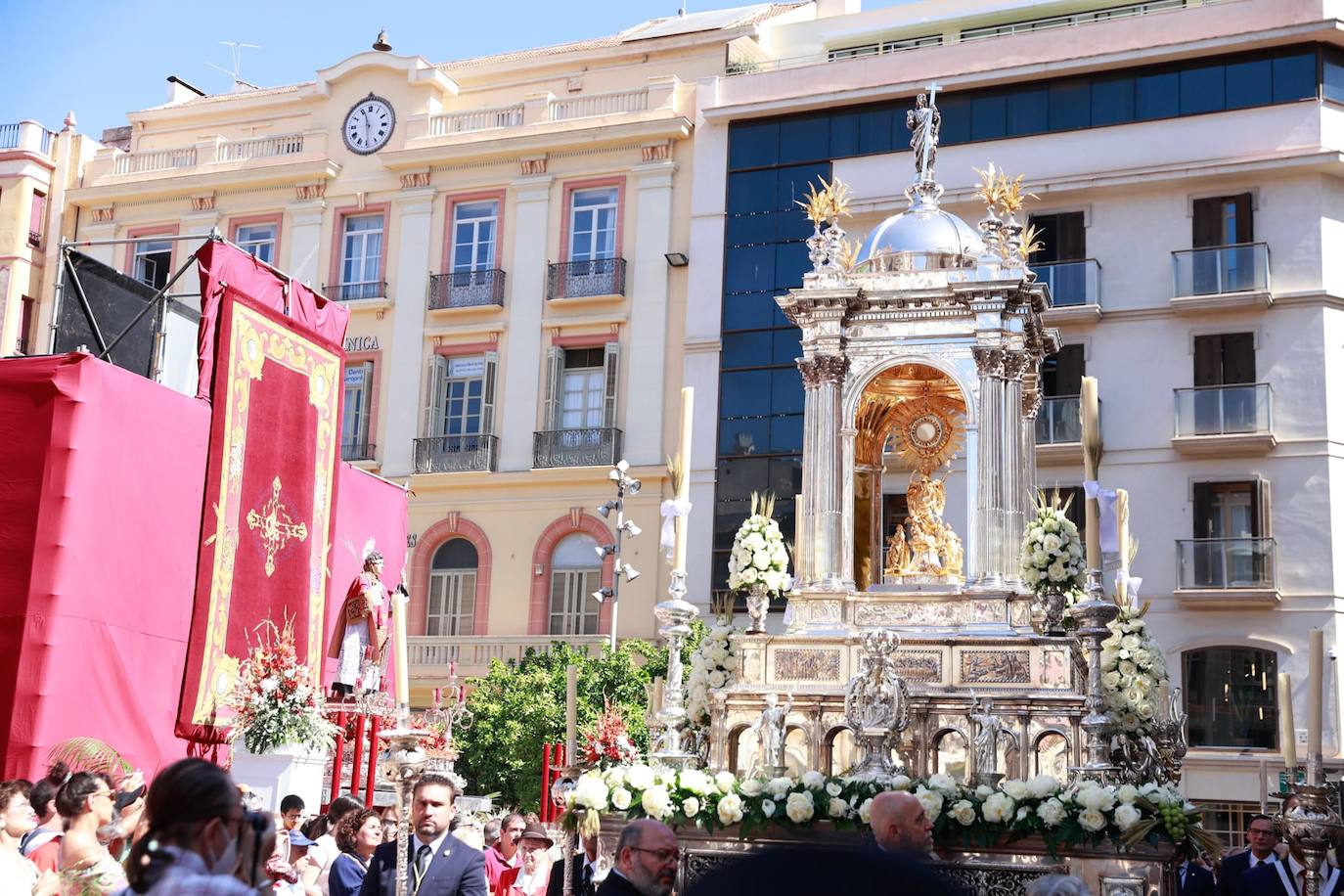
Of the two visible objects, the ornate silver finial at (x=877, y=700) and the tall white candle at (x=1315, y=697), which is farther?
the ornate silver finial at (x=877, y=700)

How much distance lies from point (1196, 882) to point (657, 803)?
14.7 feet

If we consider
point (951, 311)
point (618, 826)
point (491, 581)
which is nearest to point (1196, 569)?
point (491, 581)

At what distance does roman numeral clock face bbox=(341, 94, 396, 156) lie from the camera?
33.4 metres

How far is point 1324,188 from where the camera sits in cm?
2648

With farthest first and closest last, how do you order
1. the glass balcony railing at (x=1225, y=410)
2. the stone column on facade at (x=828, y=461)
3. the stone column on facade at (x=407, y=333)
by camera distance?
1. the stone column on facade at (x=407, y=333)
2. the glass balcony railing at (x=1225, y=410)
3. the stone column on facade at (x=828, y=461)

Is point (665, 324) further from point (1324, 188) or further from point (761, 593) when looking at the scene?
point (761, 593)

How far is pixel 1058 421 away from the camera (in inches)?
1064

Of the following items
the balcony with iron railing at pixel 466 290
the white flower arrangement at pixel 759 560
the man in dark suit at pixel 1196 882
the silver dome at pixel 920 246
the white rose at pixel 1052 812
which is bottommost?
the man in dark suit at pixel 1196 882

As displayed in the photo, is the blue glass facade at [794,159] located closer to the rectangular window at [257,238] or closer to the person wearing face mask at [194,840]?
the rectangular window at [257,238]

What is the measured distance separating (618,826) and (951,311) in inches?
200

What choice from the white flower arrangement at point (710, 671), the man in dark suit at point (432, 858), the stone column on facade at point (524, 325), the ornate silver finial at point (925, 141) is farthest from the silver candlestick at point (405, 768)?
the stone column on facade at point (524, 325)

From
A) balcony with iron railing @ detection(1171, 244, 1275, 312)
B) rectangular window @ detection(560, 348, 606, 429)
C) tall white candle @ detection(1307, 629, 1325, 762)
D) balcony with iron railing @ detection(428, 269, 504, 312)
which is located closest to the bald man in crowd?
tall white candle @ detection(1307, 629, 1325, 762)

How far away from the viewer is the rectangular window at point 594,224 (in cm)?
3144

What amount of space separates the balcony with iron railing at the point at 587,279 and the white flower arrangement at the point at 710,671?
1863 centimetres
